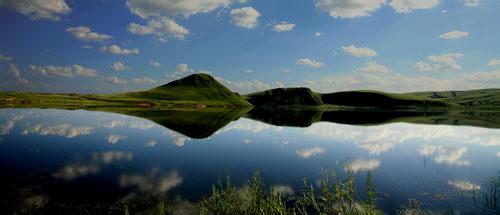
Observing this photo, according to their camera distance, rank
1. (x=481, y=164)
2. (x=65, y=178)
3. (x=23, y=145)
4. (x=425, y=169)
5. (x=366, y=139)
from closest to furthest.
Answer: (x=65, y=178) < (x=425, y=169) < (x=481, y=164) < (x=23, y=145) < (x=366, y=139)

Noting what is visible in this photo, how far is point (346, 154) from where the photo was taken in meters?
46.0

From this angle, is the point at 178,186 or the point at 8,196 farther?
the point at 178,186

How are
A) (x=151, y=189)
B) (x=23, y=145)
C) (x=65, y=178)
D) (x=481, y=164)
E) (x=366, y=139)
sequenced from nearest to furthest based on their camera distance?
(x=151, y=189), (x=65, y=178), (x=481, y=164), (x=23, y=145), (x=366, y=139)

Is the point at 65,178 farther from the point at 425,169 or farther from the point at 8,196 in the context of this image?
the point at 425,169

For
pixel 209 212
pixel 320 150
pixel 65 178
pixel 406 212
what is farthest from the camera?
pixel 320 150

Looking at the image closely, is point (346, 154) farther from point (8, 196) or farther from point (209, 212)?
point (8, 196)

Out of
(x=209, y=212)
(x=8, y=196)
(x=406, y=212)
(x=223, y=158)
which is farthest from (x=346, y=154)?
(x=8, y=196)

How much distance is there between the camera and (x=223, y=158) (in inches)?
1582

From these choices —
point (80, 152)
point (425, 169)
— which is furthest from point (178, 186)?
point (425, 169)

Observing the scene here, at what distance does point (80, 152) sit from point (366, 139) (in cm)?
4286

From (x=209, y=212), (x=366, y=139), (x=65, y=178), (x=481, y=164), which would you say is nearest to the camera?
(x=209, y=212)

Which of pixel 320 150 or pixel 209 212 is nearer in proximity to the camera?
pixel 209 212

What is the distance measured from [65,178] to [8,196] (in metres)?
5.90

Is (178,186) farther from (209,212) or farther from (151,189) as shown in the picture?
(209,212)
